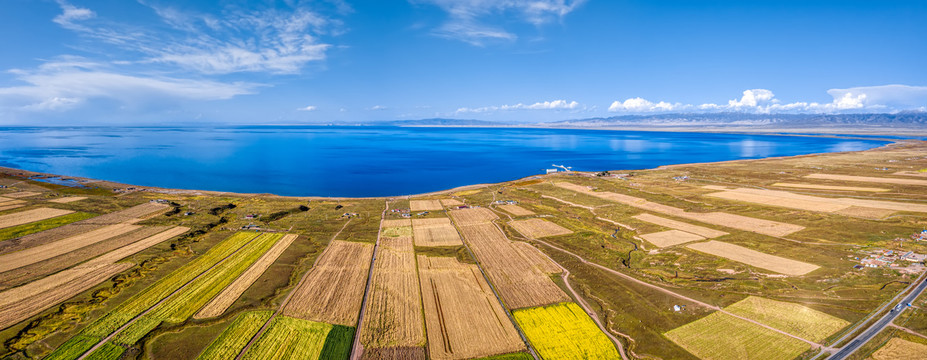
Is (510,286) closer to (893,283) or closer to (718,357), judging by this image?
(718,357)

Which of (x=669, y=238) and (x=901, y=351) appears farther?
(x=669, y=238)

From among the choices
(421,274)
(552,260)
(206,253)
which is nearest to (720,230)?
(552,260)

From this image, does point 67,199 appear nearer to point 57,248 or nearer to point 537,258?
point 57,248

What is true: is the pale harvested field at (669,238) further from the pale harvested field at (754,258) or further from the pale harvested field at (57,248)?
the pale harvested field at (57,248)

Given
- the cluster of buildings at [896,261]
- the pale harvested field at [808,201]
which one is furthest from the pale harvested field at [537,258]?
the pale harvested field at [808,201]

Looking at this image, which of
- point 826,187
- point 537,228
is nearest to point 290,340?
point 537,228
